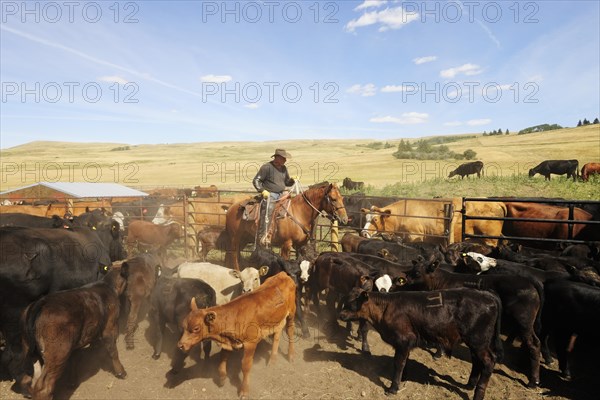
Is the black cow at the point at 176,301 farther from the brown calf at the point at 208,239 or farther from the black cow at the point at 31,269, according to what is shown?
the brown calf at the point at 208,239

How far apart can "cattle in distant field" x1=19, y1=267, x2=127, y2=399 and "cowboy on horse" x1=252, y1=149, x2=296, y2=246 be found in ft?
13.9

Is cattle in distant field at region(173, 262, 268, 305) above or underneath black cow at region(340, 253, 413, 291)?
underneath

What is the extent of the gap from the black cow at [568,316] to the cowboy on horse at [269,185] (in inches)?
221

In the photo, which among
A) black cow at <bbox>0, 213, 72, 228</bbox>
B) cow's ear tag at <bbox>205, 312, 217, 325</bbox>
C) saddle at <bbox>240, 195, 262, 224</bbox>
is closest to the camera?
cow's ear tag at <bbox>205, 312, 217, 325</bbox>

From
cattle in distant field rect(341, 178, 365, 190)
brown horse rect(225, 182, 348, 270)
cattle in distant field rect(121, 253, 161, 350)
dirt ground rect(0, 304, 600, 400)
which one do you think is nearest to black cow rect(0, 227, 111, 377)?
cattle in distant field rect(121, 253, 161, 350)

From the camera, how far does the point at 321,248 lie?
1181 centimetres

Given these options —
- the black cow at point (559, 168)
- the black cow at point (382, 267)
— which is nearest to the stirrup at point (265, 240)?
the black cow at point (382, 267)

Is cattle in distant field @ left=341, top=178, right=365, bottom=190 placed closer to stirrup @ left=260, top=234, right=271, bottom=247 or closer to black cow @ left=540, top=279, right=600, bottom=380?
stirrup @ left=260, top=234, right=271, bottom=247

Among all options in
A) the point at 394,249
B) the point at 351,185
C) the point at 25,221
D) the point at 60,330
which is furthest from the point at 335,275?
the point at 351,185

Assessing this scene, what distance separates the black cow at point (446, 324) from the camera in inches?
171

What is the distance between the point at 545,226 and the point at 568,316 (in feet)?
15.8

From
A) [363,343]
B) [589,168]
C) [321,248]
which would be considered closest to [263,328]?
[363,343]

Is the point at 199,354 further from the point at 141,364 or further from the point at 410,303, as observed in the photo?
the point at 410,303

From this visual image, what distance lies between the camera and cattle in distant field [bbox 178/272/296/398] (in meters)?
4.19
